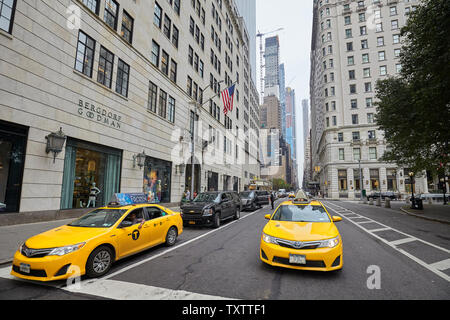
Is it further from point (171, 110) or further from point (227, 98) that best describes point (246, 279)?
point (171, 110)

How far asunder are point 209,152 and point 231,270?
24.4m

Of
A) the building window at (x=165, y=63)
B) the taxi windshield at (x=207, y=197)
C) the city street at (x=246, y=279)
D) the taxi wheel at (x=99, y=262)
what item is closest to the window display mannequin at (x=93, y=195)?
the taxi windshield at (x=207, y=197)

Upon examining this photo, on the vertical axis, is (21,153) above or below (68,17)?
below

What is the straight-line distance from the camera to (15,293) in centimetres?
387

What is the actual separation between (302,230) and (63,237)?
5.19m

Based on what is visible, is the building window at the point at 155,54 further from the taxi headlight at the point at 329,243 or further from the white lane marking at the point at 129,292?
the taxi headlight at the point at 329,243

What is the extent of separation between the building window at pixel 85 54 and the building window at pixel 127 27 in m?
3.28

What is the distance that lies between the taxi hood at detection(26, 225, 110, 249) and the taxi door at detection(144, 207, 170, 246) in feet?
4.77

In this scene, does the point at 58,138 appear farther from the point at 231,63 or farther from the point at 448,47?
the point at 231,63

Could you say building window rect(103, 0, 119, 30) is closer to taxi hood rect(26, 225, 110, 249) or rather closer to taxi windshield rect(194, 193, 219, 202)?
taxi windshield rect(194, 193, 219, 202)

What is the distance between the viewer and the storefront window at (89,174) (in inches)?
457

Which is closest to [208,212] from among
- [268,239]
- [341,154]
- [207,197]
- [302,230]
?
[207,197]

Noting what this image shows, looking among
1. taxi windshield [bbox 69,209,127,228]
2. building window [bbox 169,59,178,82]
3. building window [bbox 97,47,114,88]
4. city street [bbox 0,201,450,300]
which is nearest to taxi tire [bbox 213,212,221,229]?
city street [bbox 0,201,450,300]
